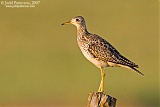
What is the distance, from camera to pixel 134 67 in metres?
13.6

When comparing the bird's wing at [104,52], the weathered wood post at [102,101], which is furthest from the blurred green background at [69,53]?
the weathered wood post at [102,101]

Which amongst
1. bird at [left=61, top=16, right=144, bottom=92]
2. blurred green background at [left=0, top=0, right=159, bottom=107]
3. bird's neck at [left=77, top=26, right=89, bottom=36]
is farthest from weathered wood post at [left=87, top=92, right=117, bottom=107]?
blurred green background at [left=0, top=0, right=159, bottom=107]

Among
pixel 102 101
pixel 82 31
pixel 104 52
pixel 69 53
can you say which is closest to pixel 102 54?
pixel 104 52

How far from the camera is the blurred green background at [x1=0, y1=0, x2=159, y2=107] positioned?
74.0 feet

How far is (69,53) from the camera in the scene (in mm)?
28000

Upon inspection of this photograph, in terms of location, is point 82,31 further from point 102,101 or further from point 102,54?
point 102,101

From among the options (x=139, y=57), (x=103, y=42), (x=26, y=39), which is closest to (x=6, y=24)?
(x=26, y=39)

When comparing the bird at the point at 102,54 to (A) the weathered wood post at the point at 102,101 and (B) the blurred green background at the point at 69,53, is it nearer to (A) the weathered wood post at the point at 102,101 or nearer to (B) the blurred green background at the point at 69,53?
(A) the weathered wood post at the point at 102,101

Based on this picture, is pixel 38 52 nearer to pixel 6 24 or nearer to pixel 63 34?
pixel 63 34

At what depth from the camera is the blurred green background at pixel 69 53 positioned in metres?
22.6

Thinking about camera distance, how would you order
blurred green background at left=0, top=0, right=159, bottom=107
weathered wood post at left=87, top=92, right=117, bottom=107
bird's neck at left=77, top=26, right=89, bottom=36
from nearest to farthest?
weathered wood post at left=87, top=92, right=117, bottom=107 → bird's neck at left=77, top=26, right=89, bottom=36 → blurred green background at left=0, top=0, right=159, bottom=107

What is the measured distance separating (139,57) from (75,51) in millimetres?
2401

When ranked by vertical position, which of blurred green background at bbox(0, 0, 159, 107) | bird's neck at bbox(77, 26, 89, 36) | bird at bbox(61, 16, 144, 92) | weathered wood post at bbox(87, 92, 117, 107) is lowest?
weathered wood post at bbox(87, 92, 117, 107)

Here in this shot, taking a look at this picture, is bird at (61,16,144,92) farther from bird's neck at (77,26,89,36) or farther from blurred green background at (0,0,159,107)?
blurred green background at (0,0,159,107)
